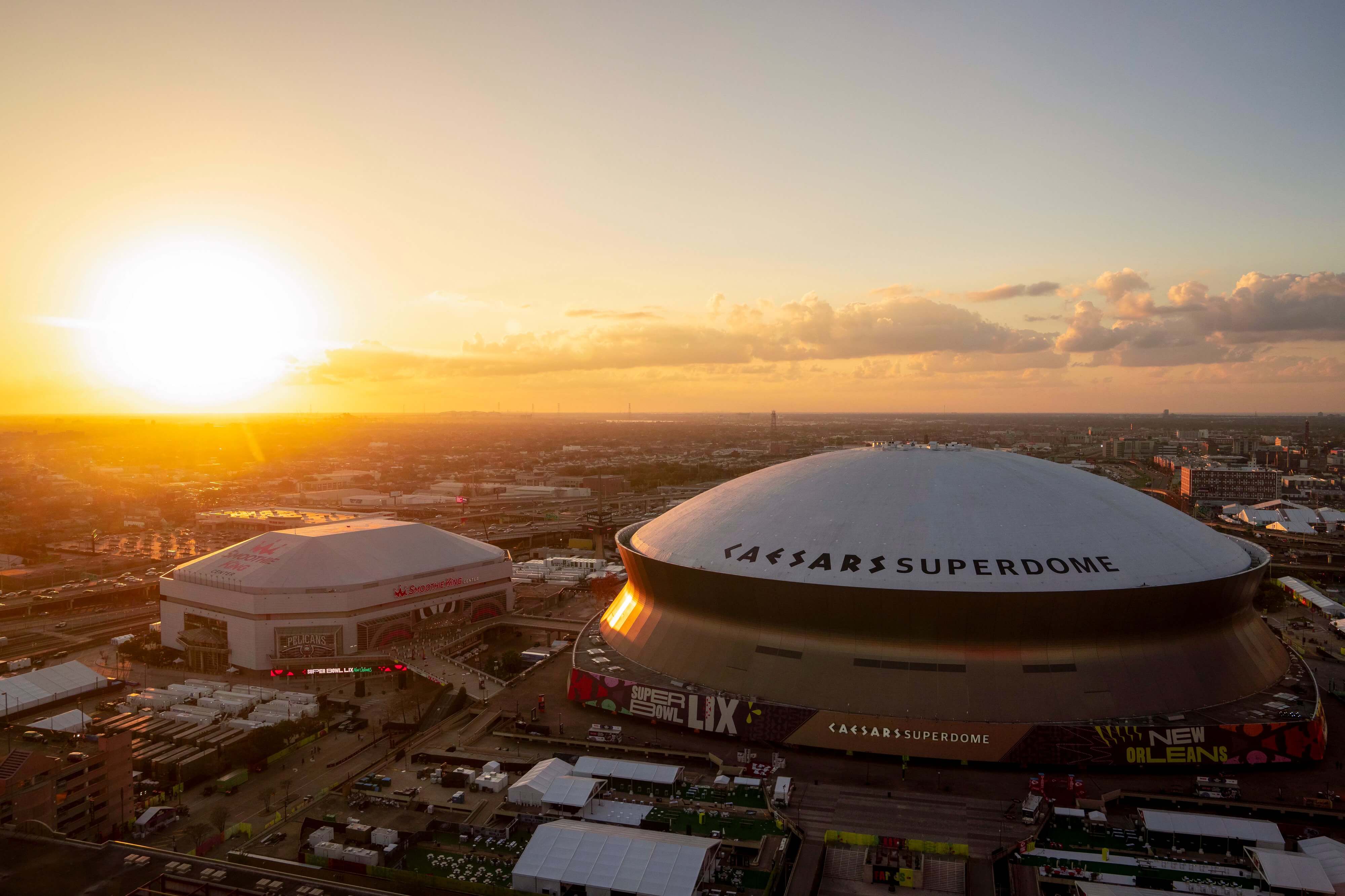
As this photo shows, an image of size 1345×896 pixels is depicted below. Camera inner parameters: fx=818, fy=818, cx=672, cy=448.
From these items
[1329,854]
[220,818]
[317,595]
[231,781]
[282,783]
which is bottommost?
[282,783]

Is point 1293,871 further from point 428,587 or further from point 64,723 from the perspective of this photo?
point 64,723

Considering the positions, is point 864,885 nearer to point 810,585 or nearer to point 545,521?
point 810,585

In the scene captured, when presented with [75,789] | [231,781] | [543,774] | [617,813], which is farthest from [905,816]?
[75,789]

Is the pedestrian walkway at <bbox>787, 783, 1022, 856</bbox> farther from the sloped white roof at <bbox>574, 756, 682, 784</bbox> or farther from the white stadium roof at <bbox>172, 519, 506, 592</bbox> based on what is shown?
the white stadium roof at <bbox>172, 519, 506, 592</bbox>

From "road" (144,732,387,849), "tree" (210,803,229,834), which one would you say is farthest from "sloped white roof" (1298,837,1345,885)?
"tree" (210,803,229,834)

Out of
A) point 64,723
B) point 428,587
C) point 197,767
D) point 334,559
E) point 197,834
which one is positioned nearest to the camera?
point 197,834

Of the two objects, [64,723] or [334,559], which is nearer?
[64,723]
